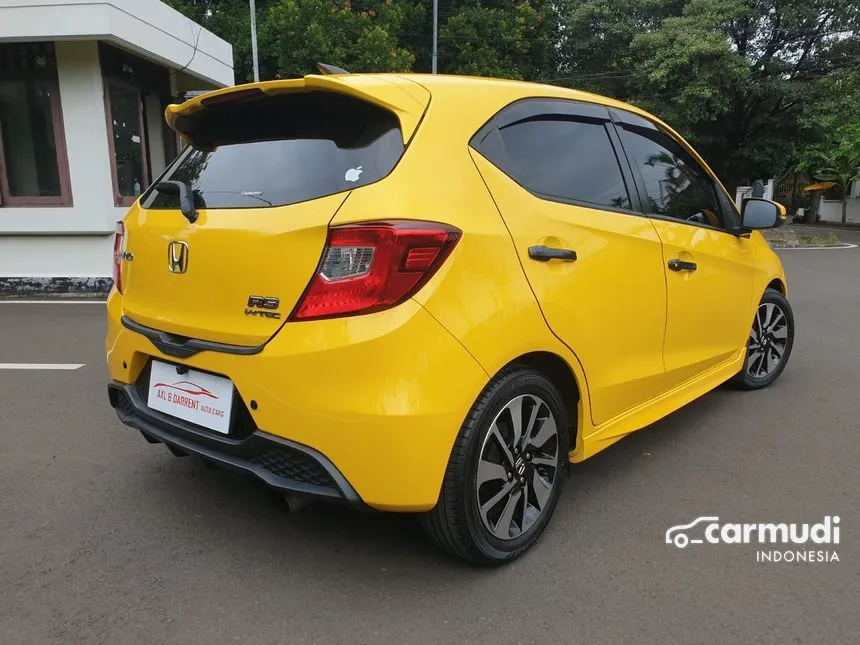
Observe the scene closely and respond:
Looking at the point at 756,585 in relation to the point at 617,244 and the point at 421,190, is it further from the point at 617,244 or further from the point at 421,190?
the point at 421,190

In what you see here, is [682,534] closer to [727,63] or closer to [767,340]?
[767,340]

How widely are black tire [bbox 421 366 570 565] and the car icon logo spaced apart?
488 mm

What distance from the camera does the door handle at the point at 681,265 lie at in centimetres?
310

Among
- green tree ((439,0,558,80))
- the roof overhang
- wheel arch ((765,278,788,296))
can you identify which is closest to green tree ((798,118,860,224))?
green tree ((439,0,558,80))

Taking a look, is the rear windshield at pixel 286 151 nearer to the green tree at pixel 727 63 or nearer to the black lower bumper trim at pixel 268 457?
the black lower bumper trim at pixel 268 457

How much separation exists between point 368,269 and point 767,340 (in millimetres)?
3507

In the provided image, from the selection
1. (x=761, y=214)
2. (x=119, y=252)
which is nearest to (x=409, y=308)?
(x=119, y=252)

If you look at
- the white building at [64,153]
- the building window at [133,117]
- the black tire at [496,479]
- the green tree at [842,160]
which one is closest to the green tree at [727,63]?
the green tree at [842,160]

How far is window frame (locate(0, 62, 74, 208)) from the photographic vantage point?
8.80 metres

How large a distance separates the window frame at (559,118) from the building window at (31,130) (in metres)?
8.21

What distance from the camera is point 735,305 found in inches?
149

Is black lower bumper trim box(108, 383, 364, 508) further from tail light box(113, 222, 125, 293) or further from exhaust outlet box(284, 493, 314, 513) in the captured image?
tail light box(113, 222, 125, 293)

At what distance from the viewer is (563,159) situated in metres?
2.70

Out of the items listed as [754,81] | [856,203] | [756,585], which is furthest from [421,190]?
[856,203]
